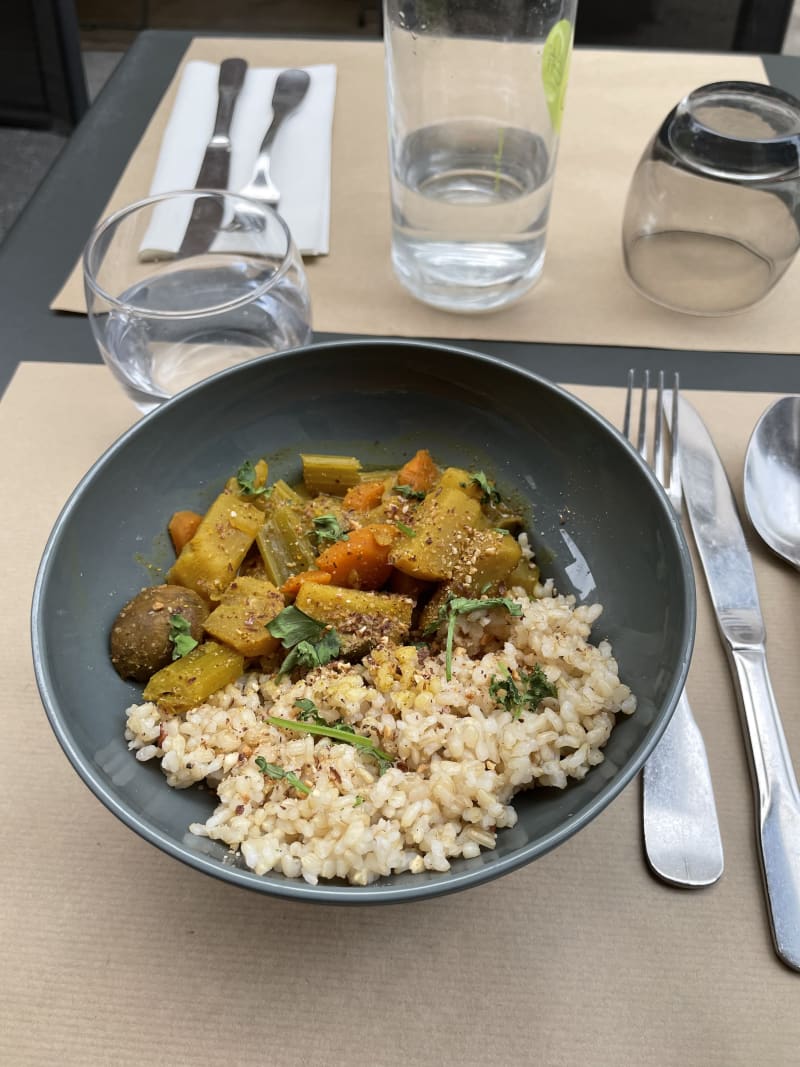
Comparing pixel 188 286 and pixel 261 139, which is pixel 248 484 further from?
pixel 261 139

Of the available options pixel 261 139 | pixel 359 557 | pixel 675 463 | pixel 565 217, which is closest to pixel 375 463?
pixel 359 557

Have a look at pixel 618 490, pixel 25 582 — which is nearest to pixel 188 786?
pixel 25 582

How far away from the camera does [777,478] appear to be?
116cm

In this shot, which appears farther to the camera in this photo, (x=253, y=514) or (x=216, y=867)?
(x=253, y=514)

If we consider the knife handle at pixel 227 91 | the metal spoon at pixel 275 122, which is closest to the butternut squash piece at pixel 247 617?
the metal spoon at pixel 275 122

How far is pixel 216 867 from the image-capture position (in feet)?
2.29

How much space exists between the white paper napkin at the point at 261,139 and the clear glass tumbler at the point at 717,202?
531 mm

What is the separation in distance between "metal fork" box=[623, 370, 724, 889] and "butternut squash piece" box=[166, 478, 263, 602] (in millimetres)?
483

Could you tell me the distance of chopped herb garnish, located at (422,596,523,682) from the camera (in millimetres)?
905

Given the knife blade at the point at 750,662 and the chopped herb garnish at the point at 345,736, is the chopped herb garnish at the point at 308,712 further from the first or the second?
the knife blade at the point at 750,662

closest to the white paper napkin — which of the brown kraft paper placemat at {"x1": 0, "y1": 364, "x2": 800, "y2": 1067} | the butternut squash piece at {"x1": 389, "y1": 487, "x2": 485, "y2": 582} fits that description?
the butternut squash piece at {"x1": 389, "y1": 487, "x2": 485, "y2": 582}

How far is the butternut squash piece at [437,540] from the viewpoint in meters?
0.96

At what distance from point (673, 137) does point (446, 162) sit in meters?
0.33

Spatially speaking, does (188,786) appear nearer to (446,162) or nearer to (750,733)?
(750,733)
